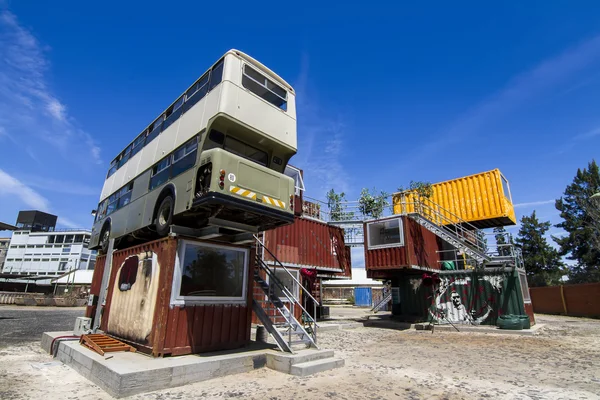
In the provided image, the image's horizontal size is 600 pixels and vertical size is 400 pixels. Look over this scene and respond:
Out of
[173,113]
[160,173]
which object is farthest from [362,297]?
[173,113]

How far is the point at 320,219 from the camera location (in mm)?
20453

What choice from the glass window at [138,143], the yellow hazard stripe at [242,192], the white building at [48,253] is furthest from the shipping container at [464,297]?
the white building at [48,253]

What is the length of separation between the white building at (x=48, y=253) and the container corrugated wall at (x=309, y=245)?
74110 millimetres

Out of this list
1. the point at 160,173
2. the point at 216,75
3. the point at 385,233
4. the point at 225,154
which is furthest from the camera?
the point at 385,233

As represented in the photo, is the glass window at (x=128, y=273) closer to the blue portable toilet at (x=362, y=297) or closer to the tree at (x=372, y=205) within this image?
the tree at (x=372, y=205)

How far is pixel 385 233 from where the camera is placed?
1859 centimetres

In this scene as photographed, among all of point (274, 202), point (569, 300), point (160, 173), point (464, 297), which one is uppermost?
point (160, 173)

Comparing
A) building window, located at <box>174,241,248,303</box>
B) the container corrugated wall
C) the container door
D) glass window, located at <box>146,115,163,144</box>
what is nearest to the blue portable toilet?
the container door

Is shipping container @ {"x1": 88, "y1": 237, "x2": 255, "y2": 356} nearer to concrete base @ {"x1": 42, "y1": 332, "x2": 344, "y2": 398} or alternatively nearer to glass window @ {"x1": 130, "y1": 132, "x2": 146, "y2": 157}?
concrete base @ {"x1": 42, "y1": 332, "x2": 344, "y2": 398}

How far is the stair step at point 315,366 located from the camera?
7.26 meters

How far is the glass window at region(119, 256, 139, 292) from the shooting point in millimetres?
9133

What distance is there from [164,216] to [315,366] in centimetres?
543

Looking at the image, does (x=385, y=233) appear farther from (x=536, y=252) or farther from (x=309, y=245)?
(x=536, y=252)

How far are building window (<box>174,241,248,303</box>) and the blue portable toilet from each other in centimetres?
3915
